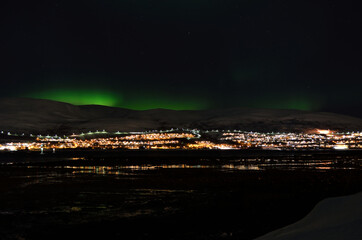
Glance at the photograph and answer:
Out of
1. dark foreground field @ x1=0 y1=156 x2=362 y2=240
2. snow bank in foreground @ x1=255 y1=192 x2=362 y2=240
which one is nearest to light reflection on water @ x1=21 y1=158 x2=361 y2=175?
dark foreground field @ x1=0 y1=156 x2=362 y2=240

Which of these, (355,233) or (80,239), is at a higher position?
(355,233)

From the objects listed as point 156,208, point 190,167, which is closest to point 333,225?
point 156,208

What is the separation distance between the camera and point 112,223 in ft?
61.1

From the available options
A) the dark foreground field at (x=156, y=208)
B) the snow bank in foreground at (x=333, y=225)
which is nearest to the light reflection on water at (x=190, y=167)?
the dark foreground field at (x=156, y=208)

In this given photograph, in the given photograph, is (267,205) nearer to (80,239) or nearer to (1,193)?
(80,239)

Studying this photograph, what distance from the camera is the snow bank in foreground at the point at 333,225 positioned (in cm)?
1102

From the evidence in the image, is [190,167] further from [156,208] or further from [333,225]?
[333,225]

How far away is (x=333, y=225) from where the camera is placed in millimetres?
12359

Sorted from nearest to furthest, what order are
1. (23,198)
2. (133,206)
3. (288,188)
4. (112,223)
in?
(112,223) → (133,206) → (23,198) → (288,188)

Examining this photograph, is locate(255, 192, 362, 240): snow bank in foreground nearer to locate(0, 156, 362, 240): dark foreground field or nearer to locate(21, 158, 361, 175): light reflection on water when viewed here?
locate(0, 156, 362, 240): dark foreground field

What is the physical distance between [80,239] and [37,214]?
604 centimetres

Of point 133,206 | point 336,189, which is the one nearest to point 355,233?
point 133,206

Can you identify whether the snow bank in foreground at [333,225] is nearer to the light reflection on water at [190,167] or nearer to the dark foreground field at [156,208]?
the dark foreground field at [156,208]

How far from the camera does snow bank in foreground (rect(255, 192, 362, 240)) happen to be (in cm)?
1102
